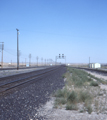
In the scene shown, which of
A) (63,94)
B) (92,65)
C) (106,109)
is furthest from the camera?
(92,65)

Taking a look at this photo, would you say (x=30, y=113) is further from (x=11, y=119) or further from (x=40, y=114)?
(x=11, y=119)

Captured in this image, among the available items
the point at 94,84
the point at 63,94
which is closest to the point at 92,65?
the point at 94,84

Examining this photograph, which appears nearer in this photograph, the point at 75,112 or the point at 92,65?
the point at 75,112

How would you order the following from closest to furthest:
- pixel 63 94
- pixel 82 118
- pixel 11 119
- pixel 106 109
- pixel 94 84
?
pixel 11 119
pixel 82 118
pixel 106 109
pixel 63 94
pixel 94 84

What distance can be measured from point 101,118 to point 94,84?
38.9 feet

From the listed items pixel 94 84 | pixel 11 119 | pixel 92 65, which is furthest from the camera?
pixel 92 65

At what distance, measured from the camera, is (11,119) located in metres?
6.46

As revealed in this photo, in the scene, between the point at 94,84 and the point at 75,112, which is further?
the point at 94,84

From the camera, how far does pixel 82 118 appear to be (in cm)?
690

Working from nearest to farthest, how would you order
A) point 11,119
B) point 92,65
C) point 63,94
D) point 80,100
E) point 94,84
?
point 11,119
point 80,100
point 63,94
point 94,84
point 92,65

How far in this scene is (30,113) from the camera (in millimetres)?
7277

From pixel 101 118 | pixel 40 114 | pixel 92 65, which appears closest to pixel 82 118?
pixel 101 118

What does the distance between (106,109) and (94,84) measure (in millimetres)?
10508

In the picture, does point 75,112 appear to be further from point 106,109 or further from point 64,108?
point 106,109
